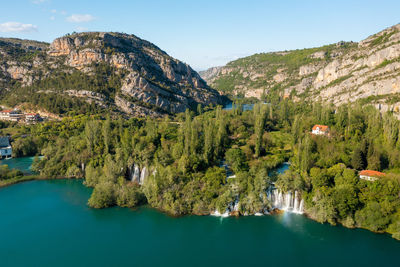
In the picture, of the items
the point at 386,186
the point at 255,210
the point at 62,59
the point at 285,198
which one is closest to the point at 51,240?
the point at 255,210

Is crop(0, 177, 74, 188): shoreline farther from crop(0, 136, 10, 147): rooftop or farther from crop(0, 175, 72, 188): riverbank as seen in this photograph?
crop(0, 136, 10, 147): rooftop

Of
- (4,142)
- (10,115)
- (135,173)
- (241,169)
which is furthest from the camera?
(10,115)

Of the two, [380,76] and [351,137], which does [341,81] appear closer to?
[380,76]

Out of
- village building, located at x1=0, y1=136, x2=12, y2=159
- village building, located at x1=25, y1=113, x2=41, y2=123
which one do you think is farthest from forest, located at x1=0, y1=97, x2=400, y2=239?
village building, located at x1=25, y1=113, x2=41, y2=123

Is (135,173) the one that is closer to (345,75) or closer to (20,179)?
(20,179)

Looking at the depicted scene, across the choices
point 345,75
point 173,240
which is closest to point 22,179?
point 173,240
